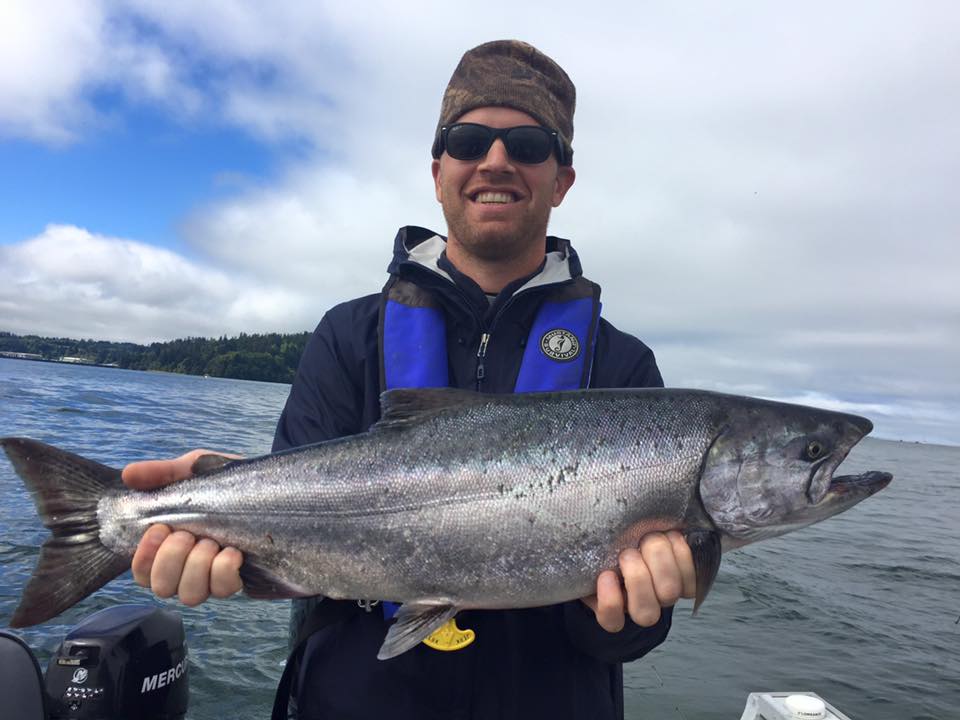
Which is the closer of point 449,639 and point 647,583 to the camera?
point 647,583

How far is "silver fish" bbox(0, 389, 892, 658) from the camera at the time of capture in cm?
330

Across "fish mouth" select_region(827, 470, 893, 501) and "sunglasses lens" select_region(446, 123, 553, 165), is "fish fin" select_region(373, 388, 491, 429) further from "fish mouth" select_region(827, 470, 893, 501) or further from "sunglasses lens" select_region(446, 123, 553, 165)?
"fish mouth" select_region(827, 470, 893, 501)

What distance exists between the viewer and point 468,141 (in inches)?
173

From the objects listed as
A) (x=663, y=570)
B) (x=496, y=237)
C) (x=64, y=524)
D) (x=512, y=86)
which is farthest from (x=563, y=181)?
(x=64, y=524)

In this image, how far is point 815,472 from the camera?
3502 mm

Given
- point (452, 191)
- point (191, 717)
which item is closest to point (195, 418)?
point (191, 717)

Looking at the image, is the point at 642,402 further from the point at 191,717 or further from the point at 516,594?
the point at 191,717

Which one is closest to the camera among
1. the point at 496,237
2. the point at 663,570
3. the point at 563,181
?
the point at 663,570

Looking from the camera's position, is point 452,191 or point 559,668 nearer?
point 559,668

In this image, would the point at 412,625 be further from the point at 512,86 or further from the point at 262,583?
the point at 512,86

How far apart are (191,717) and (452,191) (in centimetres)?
699

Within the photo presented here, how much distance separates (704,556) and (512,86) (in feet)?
11.0

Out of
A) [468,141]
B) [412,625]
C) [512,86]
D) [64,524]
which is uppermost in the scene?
[512,86]

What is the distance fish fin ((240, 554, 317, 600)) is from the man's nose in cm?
279
